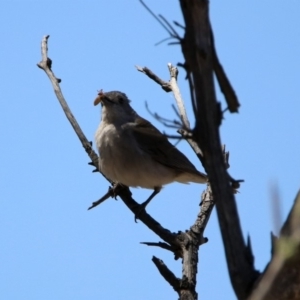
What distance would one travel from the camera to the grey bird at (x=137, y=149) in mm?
8375

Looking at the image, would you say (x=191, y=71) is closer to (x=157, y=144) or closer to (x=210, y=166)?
(x=210, y=166)

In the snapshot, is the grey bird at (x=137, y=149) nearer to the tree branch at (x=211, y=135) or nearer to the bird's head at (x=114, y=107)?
the bird's head at (x=114, y=107)

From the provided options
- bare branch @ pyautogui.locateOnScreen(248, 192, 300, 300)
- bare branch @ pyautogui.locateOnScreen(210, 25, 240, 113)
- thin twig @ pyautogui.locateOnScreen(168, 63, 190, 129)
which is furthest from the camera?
thin twig @ pyautogui.locateOnScreen(168, 63, 190, 129)

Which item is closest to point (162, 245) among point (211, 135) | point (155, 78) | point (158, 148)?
point (155, 78)

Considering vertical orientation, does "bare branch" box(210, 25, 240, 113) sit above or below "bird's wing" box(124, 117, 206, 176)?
below

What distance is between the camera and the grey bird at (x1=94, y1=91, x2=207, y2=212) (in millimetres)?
8375

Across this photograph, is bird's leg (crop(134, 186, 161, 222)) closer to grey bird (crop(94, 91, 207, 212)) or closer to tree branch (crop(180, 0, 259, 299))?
grey bird (crop(94, 91, 207, 212))

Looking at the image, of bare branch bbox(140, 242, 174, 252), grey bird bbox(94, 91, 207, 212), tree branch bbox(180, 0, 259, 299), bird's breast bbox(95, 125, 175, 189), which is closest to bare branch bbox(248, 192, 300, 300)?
tree branch bbox(180, 0, 259, 299)

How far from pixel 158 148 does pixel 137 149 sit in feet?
1.32

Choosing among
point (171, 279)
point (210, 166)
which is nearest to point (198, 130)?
point (210, 166)

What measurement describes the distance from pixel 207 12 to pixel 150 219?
140 inches

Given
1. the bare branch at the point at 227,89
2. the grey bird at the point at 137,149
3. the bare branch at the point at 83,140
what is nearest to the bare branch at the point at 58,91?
the bare branch at the point at 83,140

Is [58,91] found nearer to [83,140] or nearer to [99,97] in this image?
[83,140]

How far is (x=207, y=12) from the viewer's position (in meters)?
2.88
